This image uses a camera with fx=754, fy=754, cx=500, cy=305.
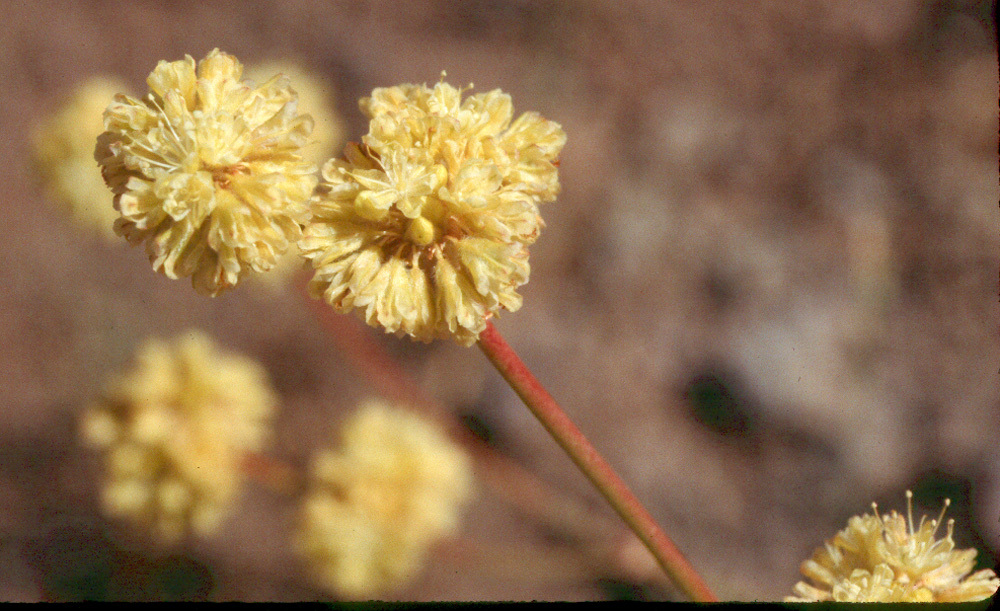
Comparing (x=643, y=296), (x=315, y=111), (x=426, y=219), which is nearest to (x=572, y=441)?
(x=426, y=219)

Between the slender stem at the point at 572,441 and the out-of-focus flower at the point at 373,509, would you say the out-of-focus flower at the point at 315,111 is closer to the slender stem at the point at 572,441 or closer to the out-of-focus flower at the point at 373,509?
the out-of-focus flower at the point at 373,509

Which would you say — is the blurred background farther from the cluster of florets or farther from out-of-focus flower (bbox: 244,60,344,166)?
the cluster of florets

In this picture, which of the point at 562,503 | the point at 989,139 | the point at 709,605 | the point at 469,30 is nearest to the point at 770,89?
the point at 989,139

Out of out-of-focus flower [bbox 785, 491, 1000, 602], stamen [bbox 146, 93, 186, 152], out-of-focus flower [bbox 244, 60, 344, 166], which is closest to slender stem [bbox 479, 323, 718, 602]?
out-of-focus flower [bbox 785, 491, 1000, 602]

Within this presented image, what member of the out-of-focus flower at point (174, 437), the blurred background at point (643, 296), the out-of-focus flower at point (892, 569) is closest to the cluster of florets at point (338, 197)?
the out-of-focus flower at point (892, 569)

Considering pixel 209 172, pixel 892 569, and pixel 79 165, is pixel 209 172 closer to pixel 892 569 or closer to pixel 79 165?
pixel 892 569

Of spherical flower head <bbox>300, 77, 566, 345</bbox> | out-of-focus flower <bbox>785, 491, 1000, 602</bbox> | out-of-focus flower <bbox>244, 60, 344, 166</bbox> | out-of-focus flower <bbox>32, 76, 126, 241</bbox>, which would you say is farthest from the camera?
out-of-focus flower <bbox>244, 60, 344, 166</bbox>
